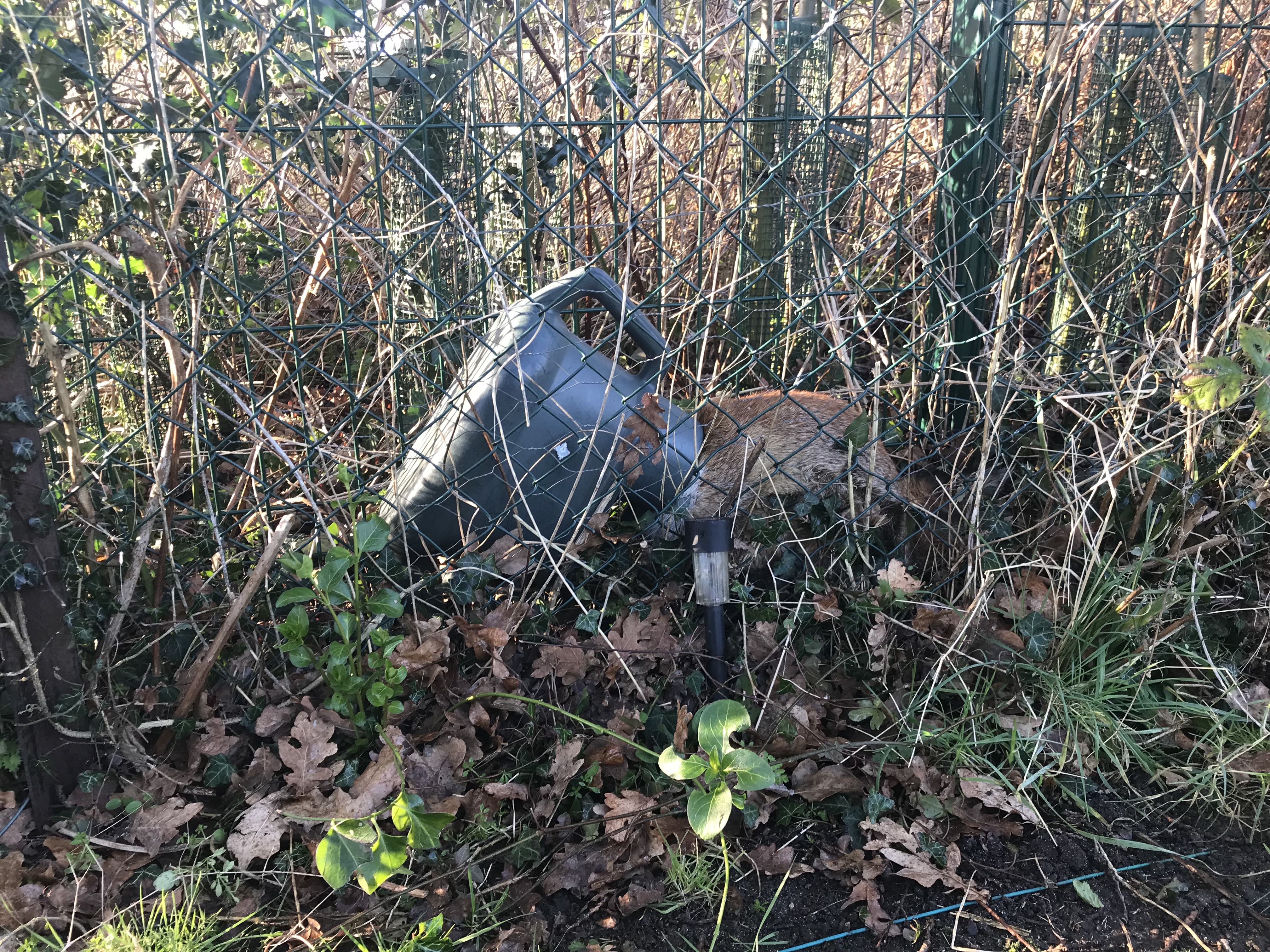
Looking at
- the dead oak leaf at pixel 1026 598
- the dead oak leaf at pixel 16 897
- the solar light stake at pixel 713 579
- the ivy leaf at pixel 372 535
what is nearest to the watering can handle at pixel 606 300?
the solar light stake at pixel 713 579

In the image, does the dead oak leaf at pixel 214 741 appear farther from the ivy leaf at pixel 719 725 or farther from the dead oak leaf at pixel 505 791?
the ivy leaf at pixel 719 725

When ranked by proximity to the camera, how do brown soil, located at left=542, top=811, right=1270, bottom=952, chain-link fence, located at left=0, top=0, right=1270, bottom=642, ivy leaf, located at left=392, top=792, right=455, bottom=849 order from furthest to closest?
chain-link fence, located at left=0, top=0, right=1270, bottom=642, brown soil, located at left=542, top=811, right=1270, bottom=952, ivy leaf, located at left=392, top=792, right=455, bottom=849

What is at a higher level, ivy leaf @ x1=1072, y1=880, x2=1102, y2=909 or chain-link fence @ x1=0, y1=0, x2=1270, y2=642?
chain-link fence @ x1=0, y1=0, x2=1270, y2=642

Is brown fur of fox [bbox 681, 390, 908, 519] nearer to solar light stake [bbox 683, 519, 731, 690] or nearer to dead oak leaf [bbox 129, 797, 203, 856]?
solar light stake [bbox 683, 519, 731, 690]

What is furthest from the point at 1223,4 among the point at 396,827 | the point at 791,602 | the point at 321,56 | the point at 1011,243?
the point at 396,827

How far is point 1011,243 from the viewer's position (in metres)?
2.55

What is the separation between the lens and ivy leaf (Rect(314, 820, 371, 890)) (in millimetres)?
1565

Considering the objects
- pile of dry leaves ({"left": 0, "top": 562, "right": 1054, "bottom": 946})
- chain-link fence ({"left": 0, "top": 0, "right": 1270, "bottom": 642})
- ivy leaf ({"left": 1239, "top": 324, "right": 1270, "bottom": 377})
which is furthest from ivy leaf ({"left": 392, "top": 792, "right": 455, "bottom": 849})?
ivy leaf ({"left": 1239, "top": 324, "right": 1270, "bottom": 377})

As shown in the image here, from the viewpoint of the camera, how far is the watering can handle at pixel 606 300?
239 centimetres

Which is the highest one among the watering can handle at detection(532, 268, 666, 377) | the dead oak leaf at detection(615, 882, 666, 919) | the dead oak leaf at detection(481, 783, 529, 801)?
the watering can handle at detection(532, 268, 666, 377)

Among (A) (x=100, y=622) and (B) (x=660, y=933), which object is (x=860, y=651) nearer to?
(B) (x=660, y=933)

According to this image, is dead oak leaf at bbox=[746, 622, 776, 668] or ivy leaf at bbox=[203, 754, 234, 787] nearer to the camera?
ivy leaf at bbox=[203, 754, 234, 787]

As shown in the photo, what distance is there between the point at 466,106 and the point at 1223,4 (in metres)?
2.25

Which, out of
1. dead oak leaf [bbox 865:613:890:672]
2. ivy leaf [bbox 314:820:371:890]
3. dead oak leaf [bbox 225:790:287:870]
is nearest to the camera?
ivy leaf [bbox 314:820:371:890]
